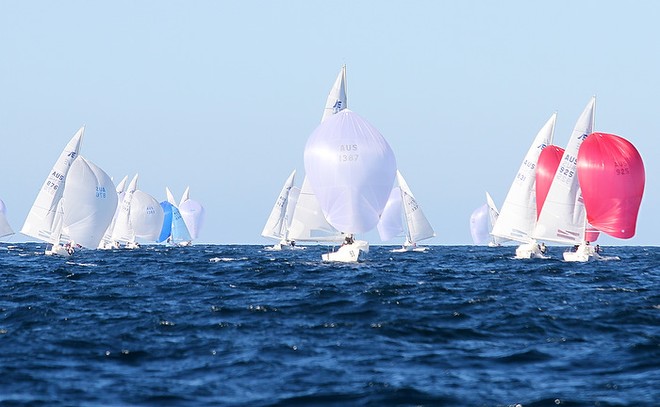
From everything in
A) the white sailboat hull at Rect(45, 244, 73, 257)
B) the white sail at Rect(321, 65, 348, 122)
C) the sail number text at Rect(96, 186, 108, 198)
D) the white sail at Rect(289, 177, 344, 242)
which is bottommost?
the white sailboat hull at Rect(45, 244, 73, 257)

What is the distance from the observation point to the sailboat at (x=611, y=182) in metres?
46.0

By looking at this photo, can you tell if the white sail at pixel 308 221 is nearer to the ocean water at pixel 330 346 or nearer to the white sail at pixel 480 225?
the ocean water at pixel 330 346

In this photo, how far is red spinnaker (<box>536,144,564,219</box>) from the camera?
53.0 metres

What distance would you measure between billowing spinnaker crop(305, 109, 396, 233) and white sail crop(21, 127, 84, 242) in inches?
655

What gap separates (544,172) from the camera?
5316cm

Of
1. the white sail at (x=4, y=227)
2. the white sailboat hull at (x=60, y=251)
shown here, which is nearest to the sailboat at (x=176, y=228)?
the white sail at (x=4, y=227)

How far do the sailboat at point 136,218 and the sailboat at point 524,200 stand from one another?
4400 cm

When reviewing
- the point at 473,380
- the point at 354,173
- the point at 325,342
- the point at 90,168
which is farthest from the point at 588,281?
the point at 90,168

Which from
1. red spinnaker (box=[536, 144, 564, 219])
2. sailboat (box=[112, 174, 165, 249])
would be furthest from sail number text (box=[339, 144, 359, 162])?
sailboat (box=[112, 174, 165, 249])

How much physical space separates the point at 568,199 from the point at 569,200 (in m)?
0.07

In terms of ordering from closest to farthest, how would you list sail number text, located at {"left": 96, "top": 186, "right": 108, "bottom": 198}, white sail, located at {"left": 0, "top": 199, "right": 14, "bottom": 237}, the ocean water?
the ocean water < sail number text, located at {"left": 96, "top": 186, "right": 108, "bottom": 198} < white sail, located at {"left": 0, "top": 199, "right": 14, "bottom": 237}

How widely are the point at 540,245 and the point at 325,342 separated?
133ft

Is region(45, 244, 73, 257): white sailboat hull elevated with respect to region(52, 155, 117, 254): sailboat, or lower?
lower

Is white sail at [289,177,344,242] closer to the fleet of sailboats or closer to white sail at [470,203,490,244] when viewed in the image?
the fleet of sailboats
